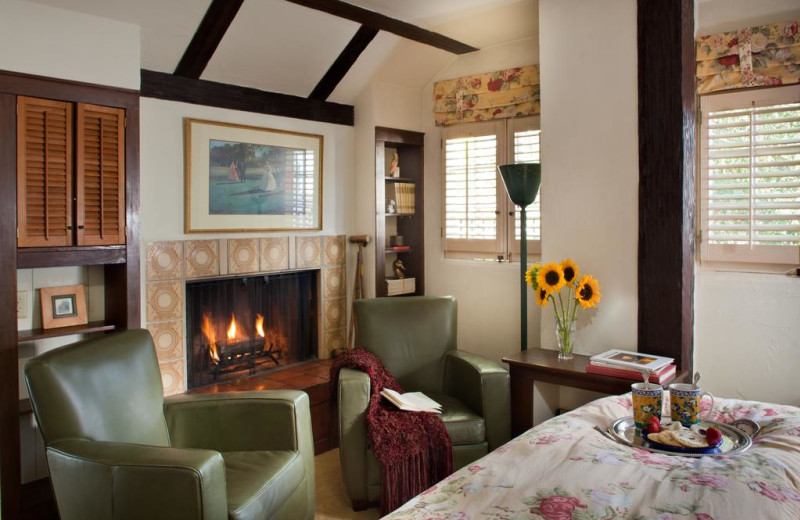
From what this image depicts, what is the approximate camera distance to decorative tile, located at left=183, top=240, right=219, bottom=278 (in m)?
3.77

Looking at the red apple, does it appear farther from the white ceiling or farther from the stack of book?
the white ceiling

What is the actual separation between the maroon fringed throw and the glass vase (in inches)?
32.1

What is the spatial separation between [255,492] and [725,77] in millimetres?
3167

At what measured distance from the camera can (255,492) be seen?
216cm

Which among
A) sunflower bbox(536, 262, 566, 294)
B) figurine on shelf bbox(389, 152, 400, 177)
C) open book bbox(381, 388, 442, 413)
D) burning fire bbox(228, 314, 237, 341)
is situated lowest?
open book bbox(381, 388, 442, 413)

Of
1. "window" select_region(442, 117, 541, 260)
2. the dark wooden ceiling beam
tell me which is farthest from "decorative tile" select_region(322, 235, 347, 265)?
the dark wooden ceiling beam

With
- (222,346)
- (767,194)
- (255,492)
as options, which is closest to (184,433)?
(255,492)

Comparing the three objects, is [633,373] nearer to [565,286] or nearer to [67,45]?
[565,286]

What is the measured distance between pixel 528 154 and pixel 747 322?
→ 1760 millimetres

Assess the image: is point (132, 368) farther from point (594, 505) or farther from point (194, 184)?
point (594, 505)

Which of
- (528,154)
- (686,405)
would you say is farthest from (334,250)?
(686,405)

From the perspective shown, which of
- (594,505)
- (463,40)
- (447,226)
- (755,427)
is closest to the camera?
(594,505)

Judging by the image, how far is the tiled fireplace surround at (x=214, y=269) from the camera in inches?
143

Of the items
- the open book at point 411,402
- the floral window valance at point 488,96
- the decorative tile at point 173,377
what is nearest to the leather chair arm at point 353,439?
the open book at point 411,402
